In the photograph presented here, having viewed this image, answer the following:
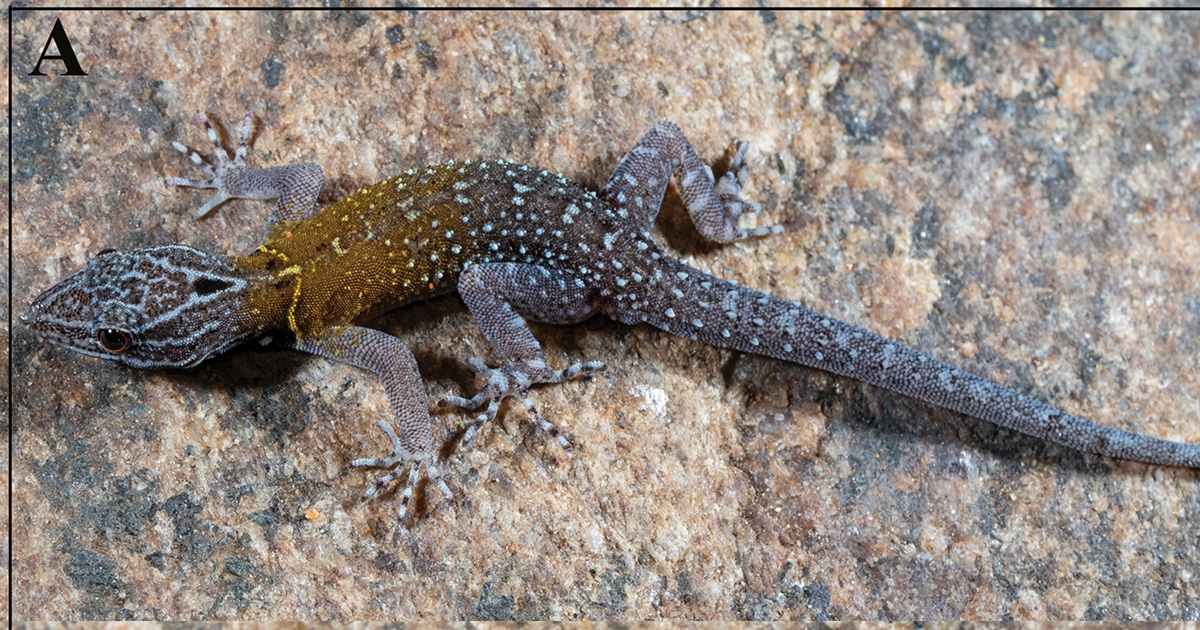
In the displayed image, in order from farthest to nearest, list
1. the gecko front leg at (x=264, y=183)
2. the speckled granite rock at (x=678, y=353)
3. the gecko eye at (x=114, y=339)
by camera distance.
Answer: the gecko front leg at (x=264, y=183) → the speckled granite rock at (x=678, y=353) → the gecko eye at (x=114, y=339)

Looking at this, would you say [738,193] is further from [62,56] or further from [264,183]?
[62,56]

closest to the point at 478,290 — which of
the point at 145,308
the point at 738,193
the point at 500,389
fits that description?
the point at 500,389

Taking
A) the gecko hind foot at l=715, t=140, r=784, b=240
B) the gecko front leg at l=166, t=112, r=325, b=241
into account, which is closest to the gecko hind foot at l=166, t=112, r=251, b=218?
the gecko front leg at l=166, t=112, r=325, b=241

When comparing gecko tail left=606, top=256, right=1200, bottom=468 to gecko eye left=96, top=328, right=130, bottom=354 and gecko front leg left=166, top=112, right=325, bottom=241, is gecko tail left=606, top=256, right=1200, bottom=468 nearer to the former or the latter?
gecko front leg left=166, top=112, right=325, bottom=241

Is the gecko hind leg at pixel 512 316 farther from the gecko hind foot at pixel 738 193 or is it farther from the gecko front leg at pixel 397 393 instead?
the gecko hind foot at pixel 738 193

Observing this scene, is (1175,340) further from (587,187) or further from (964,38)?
(587,187)

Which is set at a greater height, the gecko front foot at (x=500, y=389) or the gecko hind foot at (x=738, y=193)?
the gecko hind foot at (x=738, y=193)

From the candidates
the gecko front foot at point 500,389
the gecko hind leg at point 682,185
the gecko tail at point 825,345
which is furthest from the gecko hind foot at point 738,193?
the gecko front foot at point 500,389
